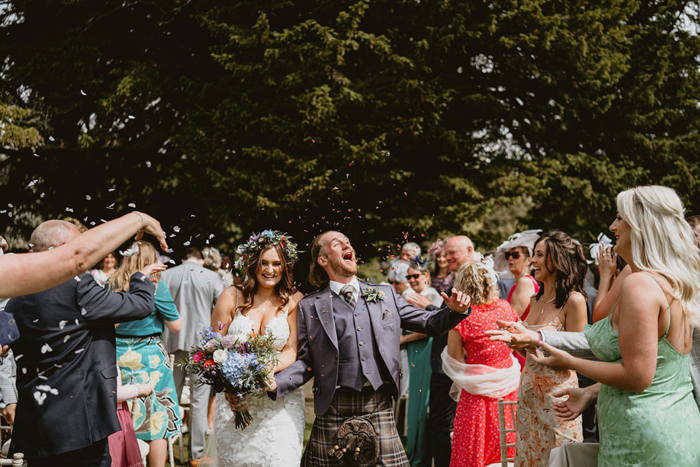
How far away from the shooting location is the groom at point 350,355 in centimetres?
382

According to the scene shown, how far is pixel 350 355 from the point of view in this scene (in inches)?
152

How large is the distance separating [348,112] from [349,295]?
9.30m

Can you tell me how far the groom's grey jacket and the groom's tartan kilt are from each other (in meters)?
0.10

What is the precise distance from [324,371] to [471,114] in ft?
38.1

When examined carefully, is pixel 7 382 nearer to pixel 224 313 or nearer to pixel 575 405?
pixel 224 313

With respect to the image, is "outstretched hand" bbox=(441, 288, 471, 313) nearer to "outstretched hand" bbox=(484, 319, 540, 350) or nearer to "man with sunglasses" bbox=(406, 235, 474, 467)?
"outstretched hand" bbox=(484, 319, 540, 350)

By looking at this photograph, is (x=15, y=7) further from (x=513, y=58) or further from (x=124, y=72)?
(x=513, y=58)

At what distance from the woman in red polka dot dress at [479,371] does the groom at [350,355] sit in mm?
1102

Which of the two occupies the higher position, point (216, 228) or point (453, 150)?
point (453, 150)

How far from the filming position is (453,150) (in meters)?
13.4

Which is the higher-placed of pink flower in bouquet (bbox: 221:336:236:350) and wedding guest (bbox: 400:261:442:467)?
pink flower in bouquet (bbox: 221:336:236:350)

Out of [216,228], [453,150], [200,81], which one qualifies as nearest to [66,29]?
[200,81]

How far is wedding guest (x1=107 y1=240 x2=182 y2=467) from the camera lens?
5.41m

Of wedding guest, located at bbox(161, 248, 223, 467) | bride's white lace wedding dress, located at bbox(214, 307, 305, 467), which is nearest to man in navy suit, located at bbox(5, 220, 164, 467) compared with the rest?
bride's white lace wedding dress, located at bbox(214, 307, 305, 467)
